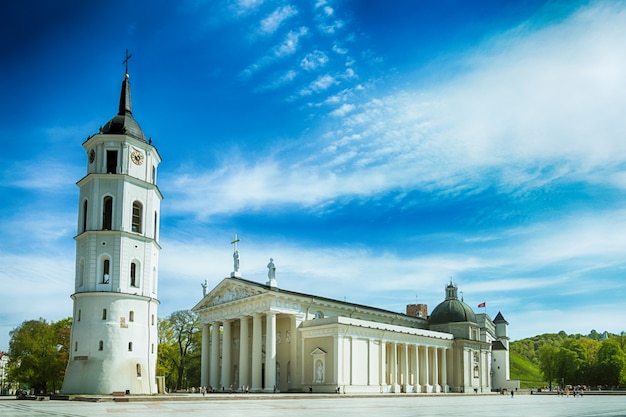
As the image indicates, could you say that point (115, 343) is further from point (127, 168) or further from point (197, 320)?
point (197, 320)

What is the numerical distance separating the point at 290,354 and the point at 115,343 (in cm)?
2364

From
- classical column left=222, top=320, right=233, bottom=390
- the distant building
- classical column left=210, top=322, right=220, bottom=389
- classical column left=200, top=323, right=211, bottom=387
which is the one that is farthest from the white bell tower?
classical column left=200, top=323, right=211, bottom=387

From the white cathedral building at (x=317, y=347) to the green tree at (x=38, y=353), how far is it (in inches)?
616

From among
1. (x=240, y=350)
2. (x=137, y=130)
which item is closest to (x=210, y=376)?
(x=240, y=350)

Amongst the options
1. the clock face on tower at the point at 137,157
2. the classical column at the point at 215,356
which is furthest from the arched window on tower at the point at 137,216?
the classical column at the point at 215,356

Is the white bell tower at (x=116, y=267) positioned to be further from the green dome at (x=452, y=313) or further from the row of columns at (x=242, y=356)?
the green dome at (x=452, y=313)

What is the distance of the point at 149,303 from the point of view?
47375 mm

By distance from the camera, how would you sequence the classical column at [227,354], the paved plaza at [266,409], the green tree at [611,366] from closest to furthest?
the paved plaza at [266,409] < the classical column at [227,354] < the green tree at [611,366]

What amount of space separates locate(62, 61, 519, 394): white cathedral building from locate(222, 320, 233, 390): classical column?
0.11 m

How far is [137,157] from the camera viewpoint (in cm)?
4869

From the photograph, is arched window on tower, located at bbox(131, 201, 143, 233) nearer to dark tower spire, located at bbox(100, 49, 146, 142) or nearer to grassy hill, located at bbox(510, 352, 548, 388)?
dark tower spire, located at bbox(100, 49, 146, 142)

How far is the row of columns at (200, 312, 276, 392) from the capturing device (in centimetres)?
6062

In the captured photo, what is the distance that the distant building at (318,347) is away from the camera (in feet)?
199

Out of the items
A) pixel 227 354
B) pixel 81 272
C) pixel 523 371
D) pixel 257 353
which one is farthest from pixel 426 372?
pixel 523 371
